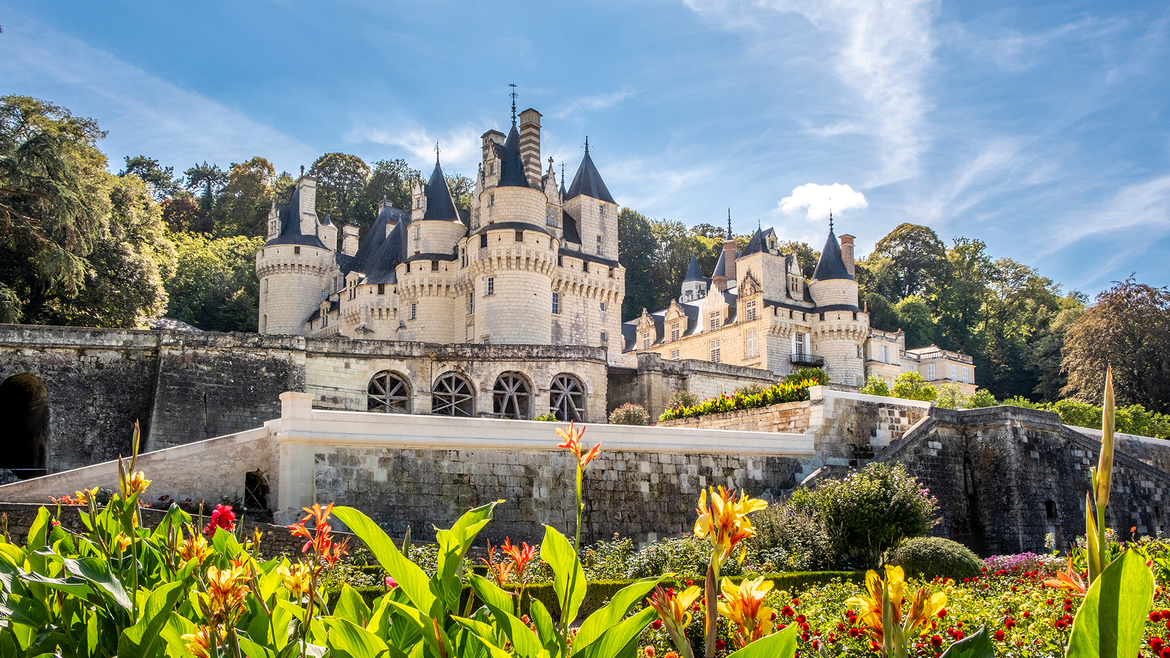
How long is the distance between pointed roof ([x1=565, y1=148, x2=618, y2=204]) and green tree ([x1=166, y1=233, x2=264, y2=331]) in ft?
63.9

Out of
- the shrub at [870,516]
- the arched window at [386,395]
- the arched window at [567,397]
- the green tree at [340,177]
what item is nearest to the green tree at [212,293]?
the green tree at [340,177]

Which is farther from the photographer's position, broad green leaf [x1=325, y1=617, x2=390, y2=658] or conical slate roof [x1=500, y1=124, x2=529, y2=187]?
conical slate roof [x1=500, y1=124, x2=529, y2=187]

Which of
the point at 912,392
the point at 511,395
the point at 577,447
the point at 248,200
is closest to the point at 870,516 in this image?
the point at 577,447

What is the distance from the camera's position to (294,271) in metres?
41.9

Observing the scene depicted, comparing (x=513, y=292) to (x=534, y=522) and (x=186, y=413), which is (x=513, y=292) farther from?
(x=534, y=522)

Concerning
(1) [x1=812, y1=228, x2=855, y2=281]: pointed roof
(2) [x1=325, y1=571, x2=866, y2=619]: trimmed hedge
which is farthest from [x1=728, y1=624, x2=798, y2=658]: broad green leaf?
(1) [x1=812, y1=228, x2=855, y2=281]: pointed roof

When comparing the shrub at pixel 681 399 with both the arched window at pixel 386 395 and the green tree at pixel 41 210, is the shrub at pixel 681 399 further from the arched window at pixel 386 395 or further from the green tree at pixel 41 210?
the green tree at pixel 41 210

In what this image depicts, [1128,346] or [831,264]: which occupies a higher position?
[831,264]

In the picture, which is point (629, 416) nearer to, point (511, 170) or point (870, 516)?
point (870, 516)

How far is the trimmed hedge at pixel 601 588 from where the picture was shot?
8660mm

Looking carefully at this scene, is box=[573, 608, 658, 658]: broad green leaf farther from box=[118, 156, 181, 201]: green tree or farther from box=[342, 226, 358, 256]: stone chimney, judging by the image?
box=[118, 156, 181, 201]: green tree

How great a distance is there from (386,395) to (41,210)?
11109 millimetres

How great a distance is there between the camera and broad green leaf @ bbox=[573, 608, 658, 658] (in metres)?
2.13

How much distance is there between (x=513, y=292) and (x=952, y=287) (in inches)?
1569
